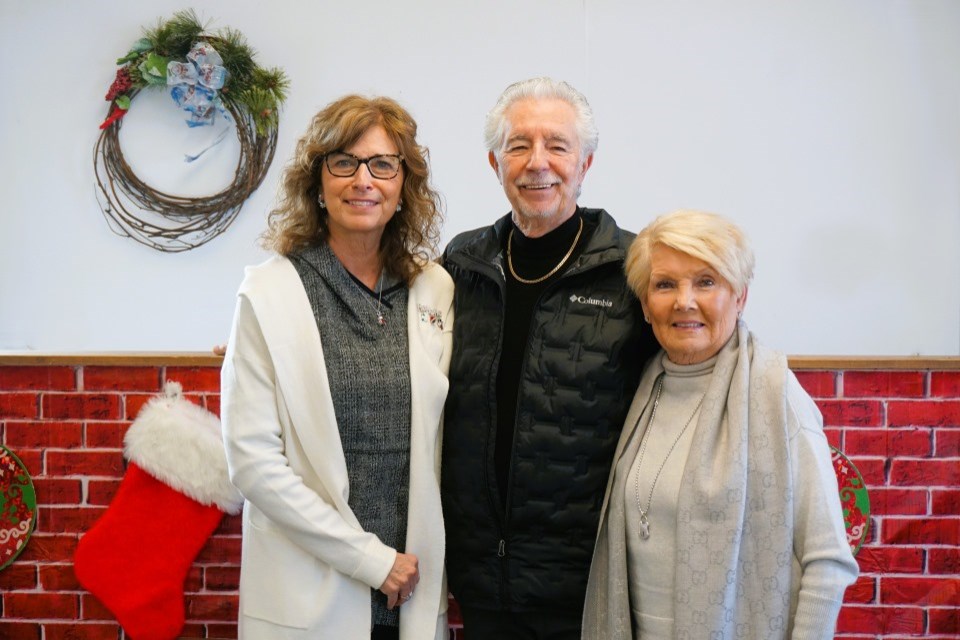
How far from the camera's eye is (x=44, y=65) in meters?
3.66

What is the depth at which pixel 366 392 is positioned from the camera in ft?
5.85

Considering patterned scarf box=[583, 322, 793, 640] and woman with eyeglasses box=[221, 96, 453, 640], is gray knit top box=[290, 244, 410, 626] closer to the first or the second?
woman with eyeglasses box=[221, 96, 453, 640]

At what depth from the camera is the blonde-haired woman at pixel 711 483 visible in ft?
5.02

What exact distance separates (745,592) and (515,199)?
3.12 feet

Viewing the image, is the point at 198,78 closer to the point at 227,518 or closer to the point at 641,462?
the point at 227,518

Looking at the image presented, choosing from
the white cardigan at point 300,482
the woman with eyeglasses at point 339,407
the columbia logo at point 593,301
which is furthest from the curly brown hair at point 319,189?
the columbia logo at point 593,301

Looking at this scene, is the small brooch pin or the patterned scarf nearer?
the patterned scarf

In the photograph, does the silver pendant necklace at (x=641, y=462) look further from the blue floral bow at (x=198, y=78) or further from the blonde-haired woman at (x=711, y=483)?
the blue floral bow at (x=198, y=78)

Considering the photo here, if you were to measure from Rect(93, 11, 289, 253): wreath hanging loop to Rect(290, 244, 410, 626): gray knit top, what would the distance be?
190 centimetres

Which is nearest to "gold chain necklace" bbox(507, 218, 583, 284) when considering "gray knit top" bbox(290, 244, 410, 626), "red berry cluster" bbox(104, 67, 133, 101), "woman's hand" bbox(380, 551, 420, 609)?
"gray knit top" bbox(290, 244, 410, 626)

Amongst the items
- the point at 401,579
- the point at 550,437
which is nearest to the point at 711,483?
the point at 550,437

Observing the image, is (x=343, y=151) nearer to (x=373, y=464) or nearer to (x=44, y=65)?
(x=373, y=464)

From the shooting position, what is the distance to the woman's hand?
1.77 metres

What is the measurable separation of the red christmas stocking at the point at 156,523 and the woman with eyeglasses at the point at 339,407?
2.29 feet
